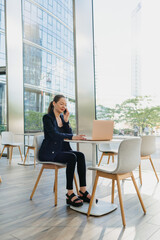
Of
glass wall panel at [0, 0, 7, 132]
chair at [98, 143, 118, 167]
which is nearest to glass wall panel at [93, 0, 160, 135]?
chair at [98, 143, 118, 167]

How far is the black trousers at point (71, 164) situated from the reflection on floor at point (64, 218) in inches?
12.1

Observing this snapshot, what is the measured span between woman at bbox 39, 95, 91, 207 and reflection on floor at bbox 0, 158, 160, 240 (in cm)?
24

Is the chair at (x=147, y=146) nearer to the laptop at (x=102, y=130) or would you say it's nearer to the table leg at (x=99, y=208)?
the table leg at (x=99, y=208)

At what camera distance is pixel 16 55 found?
681 centimetres

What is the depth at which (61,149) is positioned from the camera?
9.95ft

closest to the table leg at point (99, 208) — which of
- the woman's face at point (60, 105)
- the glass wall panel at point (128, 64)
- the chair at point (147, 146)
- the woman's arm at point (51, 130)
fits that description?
the woman's arm at point (51, 130)

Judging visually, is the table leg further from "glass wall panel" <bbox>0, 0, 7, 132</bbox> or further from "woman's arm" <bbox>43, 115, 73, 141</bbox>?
"glass wall panel" <bbox>0, 0, 7, 132</bbox>

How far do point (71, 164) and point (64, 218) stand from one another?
57cm

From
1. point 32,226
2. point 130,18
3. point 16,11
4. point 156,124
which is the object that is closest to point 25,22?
point 16,11

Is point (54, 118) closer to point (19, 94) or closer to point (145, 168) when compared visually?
point (145, 168)

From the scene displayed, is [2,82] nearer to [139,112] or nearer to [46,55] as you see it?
[46,55]

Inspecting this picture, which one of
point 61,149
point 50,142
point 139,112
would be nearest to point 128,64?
point 139,112

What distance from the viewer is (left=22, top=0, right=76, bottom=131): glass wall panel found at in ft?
19.7

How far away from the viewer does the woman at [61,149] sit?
2678mm
